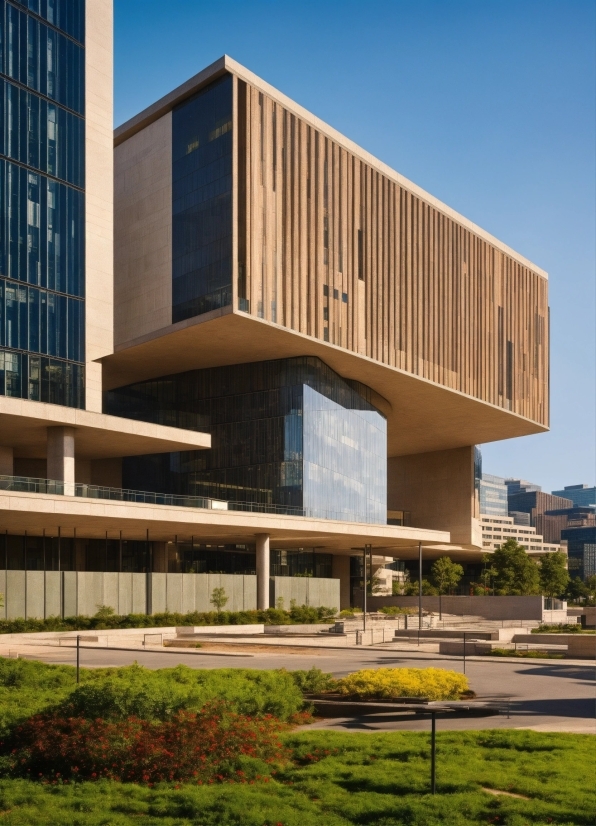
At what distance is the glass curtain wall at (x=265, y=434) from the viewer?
2859 inches

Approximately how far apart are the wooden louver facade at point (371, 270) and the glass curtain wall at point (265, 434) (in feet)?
18.4

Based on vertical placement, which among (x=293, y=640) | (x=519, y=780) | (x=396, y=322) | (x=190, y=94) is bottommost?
(x=293, y=640)

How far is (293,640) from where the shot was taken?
4844 centimetres

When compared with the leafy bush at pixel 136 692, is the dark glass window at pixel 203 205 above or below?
above

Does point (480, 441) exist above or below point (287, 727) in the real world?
above

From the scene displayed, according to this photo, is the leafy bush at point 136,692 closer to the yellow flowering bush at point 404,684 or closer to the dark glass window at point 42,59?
the yellow flowering bush at point 404,684

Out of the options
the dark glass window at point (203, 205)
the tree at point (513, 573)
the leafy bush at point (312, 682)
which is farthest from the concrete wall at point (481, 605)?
the leafy bush at point (312, 682)

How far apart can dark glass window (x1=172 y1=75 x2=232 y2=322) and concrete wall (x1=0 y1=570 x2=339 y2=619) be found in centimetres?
1783

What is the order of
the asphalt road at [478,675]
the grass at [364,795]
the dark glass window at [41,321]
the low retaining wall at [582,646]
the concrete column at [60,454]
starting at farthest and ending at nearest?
the concrete column at [60,454] < the dark glass window at [41,321] < the low retaining wall at [582,646] < the asphalt road at [478,675] < the grass at [364,795]

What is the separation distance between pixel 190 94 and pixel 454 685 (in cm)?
5274

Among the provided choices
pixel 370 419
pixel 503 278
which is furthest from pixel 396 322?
pixel 503 278

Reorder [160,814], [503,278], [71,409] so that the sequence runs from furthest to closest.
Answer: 1. [503,278]
2. [71,409]
3. [160,814]

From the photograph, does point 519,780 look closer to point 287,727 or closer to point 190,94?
point 287,727

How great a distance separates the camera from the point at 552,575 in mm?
118438
